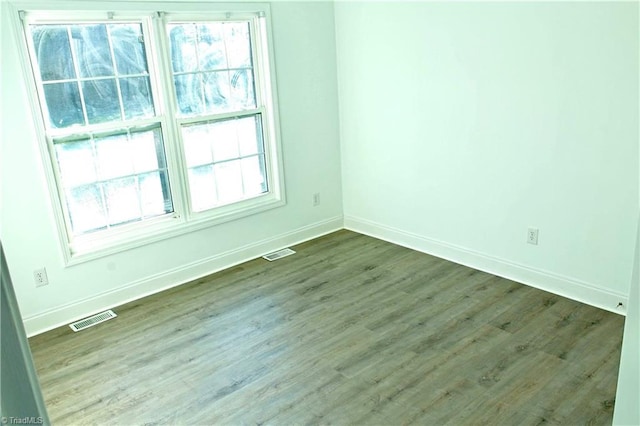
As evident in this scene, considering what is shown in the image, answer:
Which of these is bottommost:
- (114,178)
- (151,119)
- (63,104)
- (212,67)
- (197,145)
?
(114,178)

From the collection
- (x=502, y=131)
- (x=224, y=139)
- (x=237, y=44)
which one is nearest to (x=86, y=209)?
(x=224, y=139)

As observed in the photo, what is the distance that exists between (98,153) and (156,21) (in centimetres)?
101

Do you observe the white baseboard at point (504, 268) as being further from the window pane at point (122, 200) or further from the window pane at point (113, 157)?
the window pane at point (113, 157)

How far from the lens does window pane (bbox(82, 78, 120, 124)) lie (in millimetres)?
3428

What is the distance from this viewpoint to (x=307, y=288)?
151 inches

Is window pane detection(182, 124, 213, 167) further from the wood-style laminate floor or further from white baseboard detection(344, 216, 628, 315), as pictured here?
white baseboard detection(344, 216, 628, 315)

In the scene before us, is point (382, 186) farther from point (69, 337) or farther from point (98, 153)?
point (69, 337)

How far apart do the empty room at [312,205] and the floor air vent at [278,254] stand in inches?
1.1

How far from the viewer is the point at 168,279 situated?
3.99 meters

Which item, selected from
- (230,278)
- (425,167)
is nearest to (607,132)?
(425,167)

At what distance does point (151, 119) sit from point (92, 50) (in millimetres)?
588

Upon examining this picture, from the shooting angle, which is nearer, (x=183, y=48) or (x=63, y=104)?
(x=63, y=104)

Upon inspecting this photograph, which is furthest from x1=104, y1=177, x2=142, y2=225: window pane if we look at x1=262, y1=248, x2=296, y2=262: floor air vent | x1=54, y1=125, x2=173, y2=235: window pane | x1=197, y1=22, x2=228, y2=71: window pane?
x1=262, y1=248, x2=296, y2=262: floor air vent

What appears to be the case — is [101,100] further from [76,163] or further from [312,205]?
[312,205]
